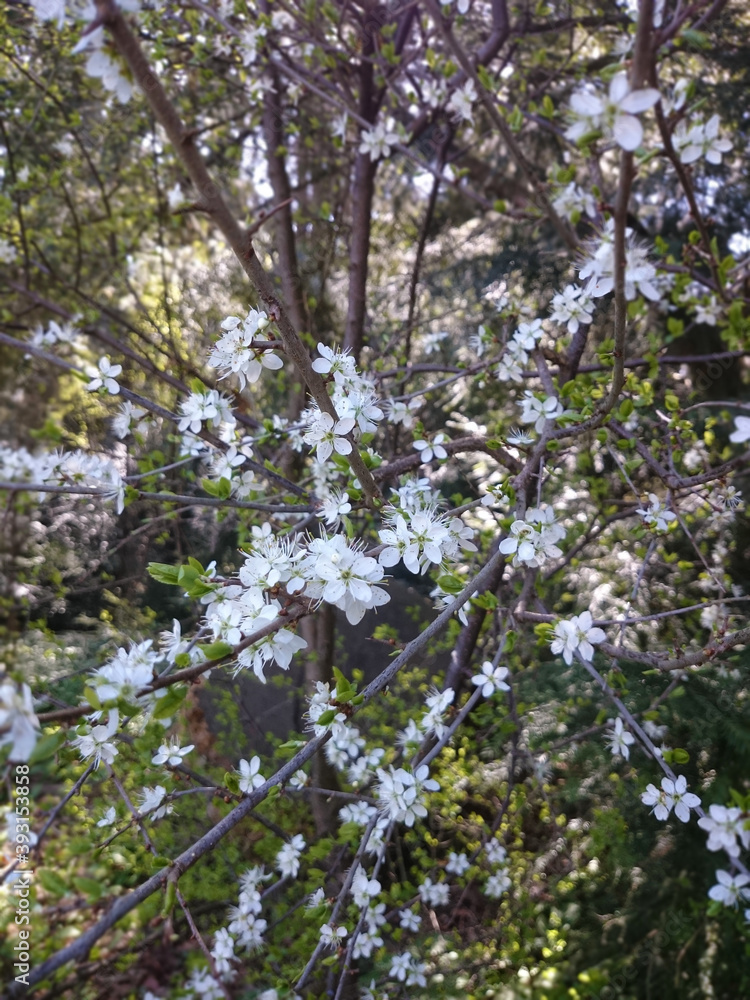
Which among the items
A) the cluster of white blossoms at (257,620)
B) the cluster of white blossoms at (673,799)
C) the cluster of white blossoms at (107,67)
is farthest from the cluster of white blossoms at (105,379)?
the cluster of white blossoms at (673,799)

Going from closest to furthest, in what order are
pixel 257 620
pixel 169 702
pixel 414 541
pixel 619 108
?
pixel 619 108 → pixel 169 702 → pixel 257 620 → pixel 414 541

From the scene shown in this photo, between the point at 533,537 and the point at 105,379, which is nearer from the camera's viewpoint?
the point at 533,537

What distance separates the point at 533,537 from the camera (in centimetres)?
113

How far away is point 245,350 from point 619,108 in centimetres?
59

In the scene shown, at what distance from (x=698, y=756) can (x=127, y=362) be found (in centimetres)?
336

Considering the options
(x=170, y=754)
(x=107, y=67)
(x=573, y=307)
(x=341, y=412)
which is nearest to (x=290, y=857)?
(x=170, y=754)

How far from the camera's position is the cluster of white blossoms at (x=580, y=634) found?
1.10 m

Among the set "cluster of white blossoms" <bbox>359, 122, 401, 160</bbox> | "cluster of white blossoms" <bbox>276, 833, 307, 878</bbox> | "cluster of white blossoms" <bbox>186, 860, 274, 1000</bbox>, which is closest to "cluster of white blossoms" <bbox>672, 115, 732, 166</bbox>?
"cluster of white blossoms" <bbox>359, 122, 401, 160</bbox>

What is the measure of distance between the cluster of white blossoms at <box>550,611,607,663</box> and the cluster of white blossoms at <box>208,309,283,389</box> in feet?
2.10

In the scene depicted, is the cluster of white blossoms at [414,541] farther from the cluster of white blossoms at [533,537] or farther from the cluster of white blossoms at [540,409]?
the cluster of white blossoms at [540,409]

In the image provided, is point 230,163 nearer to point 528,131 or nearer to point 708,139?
point 528,131

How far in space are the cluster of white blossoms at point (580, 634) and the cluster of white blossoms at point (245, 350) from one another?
0.64 meters

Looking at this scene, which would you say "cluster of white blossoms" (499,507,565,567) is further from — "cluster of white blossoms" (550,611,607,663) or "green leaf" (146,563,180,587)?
"green leaf" (146,563,180,587)

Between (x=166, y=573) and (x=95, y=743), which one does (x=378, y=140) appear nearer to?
(x=166, y=573)
